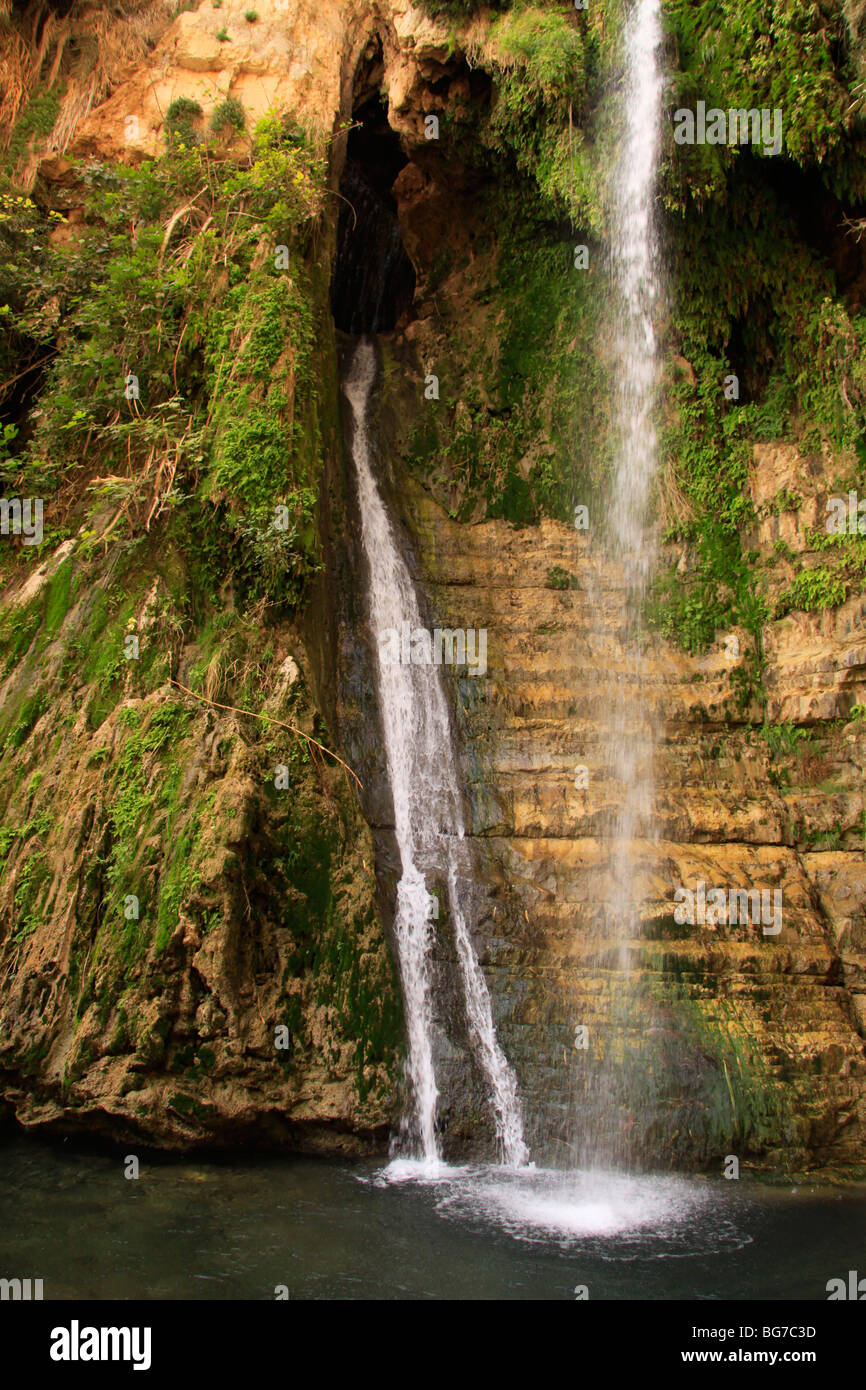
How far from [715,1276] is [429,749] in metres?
5.78

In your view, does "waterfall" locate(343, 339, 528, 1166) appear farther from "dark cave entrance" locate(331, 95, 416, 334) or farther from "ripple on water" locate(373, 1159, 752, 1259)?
"dark cave entrance" locate(331, 95, 416, 334)

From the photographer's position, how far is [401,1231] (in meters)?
6.35

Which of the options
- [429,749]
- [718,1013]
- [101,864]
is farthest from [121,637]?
[718,1013]

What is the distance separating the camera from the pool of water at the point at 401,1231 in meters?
5.65

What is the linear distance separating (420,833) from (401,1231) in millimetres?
4107

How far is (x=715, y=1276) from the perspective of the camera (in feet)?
19.6

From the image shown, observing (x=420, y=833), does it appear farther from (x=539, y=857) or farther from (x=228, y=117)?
(x=228, y=117)

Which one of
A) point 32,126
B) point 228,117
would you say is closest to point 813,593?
point 228,117

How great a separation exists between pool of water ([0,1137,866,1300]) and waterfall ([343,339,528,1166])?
68cm

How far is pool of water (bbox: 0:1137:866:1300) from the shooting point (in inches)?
223

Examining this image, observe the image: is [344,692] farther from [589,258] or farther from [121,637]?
[589,258]

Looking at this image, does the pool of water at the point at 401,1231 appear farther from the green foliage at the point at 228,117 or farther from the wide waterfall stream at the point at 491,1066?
the green foliage at the point at 228,117

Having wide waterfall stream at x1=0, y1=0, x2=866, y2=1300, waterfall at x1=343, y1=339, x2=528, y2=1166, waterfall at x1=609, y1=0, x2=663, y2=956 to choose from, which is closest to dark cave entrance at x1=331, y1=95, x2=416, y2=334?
wide waterfall stream at x1=0, y1=0, x2=866, y2=1300

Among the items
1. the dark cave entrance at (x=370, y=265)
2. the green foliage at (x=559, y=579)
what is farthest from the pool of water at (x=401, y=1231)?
the dark cave entrance at (x=370, y=265)
